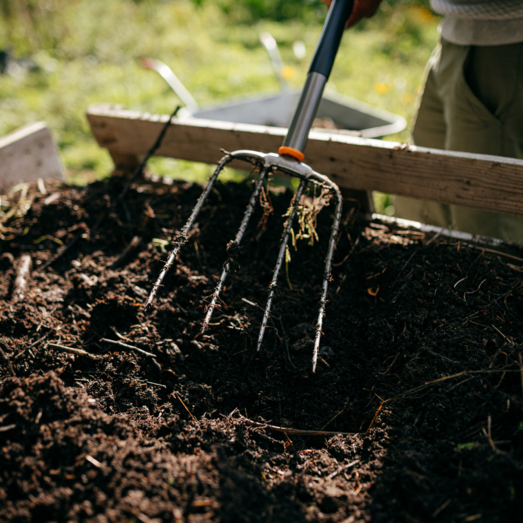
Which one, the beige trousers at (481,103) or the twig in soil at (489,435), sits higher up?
the beige trousers at (481,103)

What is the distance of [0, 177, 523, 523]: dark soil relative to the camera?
981mm

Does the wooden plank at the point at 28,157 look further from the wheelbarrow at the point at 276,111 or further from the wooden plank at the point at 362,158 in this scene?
the wheelbarrow at the point at 276,111

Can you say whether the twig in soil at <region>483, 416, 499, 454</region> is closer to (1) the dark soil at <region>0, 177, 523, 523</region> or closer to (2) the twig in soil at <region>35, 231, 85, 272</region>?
(1) the dark soil at <region>0, 177, 523, 523</region>

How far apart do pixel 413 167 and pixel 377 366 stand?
991 mm

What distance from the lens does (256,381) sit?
4.45ft

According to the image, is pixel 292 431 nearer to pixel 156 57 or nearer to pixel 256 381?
pixel 256 381

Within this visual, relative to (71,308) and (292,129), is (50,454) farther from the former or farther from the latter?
(292,129)

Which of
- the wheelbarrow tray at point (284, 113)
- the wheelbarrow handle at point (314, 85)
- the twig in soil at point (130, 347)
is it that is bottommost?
the twig in soil at point (130, 347)

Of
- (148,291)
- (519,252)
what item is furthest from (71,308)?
(519,252)

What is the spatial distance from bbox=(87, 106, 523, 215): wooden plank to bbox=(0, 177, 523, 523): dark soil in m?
0.24

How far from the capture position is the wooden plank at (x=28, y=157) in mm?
2387

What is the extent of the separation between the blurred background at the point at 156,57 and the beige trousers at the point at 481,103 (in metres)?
2.64

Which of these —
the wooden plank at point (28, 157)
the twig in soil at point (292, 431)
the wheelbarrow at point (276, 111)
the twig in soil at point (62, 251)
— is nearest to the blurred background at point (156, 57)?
the wheelbarrow at point (276, 111)

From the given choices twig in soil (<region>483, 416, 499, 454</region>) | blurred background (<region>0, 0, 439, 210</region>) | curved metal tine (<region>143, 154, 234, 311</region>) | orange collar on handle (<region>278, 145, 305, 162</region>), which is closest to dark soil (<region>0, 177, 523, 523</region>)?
twig in soil (<region>483, 416, 499, 454</region>)
